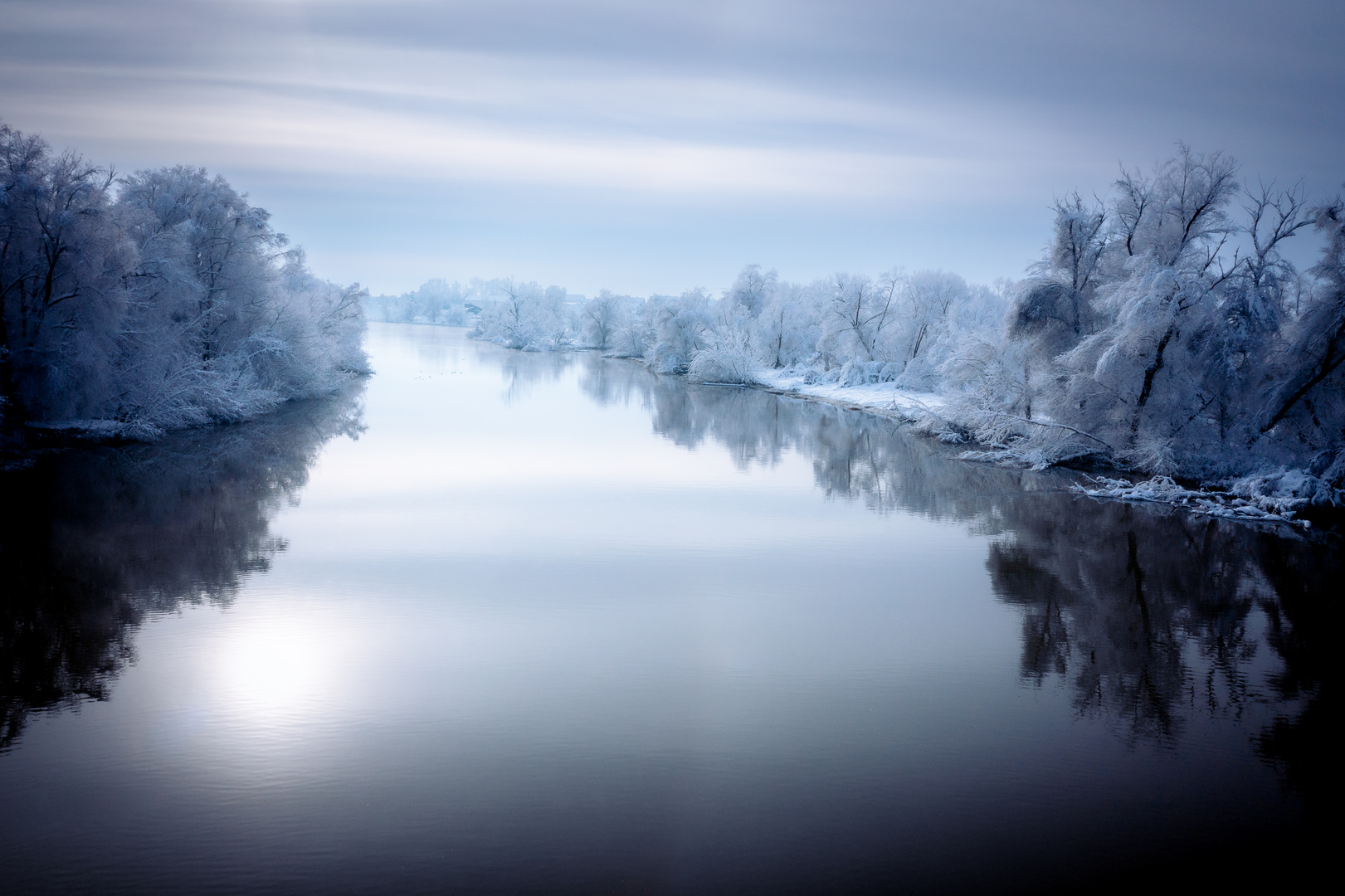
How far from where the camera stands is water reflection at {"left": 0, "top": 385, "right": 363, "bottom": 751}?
362 inches

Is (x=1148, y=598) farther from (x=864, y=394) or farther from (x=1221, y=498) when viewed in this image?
(x=864, y=394)

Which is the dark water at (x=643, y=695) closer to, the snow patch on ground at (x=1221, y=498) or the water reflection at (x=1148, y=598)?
the water reflection at (x=1148, y=598)

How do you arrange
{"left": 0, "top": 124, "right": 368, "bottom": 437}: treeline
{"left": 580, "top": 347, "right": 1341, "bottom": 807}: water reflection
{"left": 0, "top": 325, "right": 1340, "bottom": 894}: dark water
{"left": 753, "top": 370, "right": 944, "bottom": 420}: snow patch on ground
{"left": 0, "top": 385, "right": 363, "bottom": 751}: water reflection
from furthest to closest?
1. {"left": 753, "top": 370, "right": 944, "bottom": 420}: snow patch on ground
2. {"left": 0, "top": 124, "right": 368, "bottom": 437}: treeline
3. {"left": 0, "top": 385, "right": 363, "bottom": 751}: water reflection
4. {"left": 580, "top": 347, "right": 1341, "bottom": 807}: water reflection
5. {"left": 0, "top": 325, "right": 1340, "bottom": 894}: dark water

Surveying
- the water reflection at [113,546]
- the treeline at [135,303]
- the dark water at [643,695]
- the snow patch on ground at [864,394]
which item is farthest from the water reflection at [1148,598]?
the treeline at [135,303]

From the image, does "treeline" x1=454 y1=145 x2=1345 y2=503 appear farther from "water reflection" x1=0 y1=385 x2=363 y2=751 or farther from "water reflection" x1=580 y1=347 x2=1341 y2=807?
"water reflection" x1=0 y1=385 x2=363 y2=751

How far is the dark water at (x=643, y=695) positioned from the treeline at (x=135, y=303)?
5.39 meters

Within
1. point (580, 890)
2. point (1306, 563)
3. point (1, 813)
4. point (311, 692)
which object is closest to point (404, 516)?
point (311, 692)

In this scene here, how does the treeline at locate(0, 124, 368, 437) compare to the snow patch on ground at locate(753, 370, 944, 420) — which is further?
the snow patch on ground at locate(753, 370, 944, 420)

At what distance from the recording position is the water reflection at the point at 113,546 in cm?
920

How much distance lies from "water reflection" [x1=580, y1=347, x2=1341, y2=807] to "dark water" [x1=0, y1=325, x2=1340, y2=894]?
7 centimetres

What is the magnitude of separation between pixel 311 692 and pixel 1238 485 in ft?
67.8

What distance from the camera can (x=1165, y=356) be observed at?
23328mm

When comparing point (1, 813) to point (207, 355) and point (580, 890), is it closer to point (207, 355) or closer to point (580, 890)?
point (580, 890)

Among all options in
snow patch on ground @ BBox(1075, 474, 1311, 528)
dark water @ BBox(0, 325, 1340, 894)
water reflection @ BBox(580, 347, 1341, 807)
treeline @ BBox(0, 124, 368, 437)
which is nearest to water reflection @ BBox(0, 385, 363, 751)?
dark water @ BBox(0, 325, 1340, 894)
